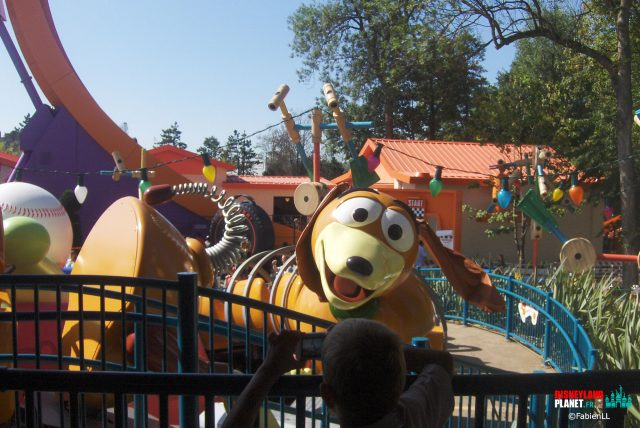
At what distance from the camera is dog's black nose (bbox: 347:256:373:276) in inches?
153

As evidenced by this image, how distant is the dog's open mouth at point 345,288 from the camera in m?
3.99

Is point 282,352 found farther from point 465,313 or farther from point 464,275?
point 465,313

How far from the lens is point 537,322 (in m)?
7.21

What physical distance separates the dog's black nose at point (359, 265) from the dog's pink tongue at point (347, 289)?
13cm

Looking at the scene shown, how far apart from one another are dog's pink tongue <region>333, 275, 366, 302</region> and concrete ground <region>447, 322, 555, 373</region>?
2.69 meters

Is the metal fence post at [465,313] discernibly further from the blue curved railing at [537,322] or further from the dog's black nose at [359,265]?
the dog's black nose at [359,265]

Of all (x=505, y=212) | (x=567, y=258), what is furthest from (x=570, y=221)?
(x=567, y=258)

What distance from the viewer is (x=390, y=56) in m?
23.0

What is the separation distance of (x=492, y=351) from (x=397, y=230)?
12.9 feet

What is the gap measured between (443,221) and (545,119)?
309 cm

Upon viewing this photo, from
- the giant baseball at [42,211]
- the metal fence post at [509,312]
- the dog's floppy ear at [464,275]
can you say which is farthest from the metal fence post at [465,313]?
the giant baseball at [42,211]

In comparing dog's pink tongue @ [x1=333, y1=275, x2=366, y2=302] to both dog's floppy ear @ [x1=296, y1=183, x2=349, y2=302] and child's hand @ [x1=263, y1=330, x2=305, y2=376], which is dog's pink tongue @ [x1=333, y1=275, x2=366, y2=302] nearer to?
dog's floppy ear @ [x1=296, y1=183, x2=349, y2=302]

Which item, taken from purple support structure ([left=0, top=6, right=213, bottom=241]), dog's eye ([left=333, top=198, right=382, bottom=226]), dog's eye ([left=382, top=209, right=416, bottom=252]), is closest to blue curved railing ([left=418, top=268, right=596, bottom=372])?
dog's eye ([left=382, top=209, right=416, bottom=252])

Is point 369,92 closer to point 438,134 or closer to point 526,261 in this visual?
point 438,134
